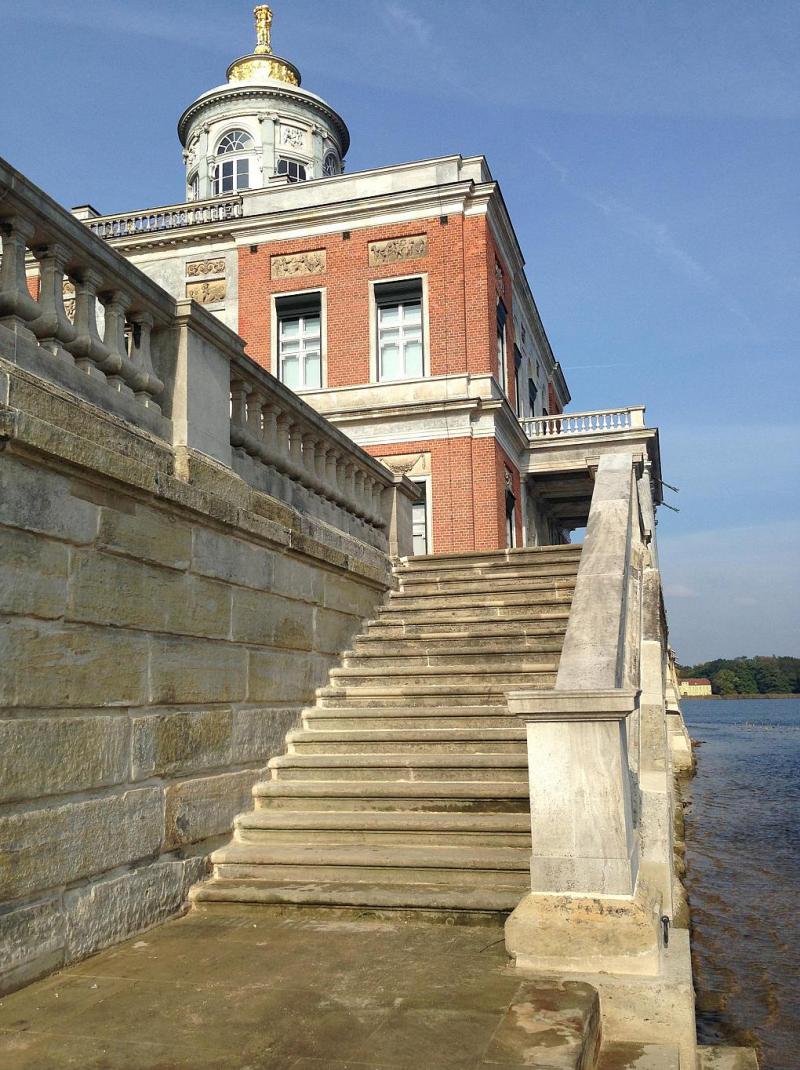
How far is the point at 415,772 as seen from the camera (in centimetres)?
662

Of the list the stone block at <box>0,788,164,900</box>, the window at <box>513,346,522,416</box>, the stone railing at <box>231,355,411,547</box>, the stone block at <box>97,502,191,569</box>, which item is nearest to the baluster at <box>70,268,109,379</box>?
the stone block at <box>97,502,191,569</box>

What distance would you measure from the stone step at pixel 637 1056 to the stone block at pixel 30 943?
7.91 feet

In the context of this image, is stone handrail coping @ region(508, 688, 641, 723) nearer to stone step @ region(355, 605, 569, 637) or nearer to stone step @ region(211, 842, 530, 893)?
stone step @ region(211, 842, 530, 893)

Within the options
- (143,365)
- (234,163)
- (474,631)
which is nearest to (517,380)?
(234,163)

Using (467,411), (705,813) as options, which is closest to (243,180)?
(467,411)

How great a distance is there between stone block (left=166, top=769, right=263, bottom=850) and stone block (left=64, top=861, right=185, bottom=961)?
199 millimetres

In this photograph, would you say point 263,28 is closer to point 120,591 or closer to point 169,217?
point 169,217

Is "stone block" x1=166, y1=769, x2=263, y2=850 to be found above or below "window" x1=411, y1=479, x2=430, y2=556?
below

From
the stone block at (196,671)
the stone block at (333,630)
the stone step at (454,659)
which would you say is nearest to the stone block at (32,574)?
the stone block at (196,671)

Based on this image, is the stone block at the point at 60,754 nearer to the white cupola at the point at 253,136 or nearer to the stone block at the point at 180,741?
the stone block at the point at 180,741

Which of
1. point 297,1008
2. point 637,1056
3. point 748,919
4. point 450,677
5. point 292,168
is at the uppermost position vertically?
point 292,168

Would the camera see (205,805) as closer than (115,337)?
No

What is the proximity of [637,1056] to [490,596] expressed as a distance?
5.84 metres

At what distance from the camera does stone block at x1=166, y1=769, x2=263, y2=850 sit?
5.40 m
